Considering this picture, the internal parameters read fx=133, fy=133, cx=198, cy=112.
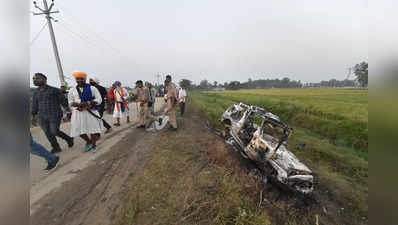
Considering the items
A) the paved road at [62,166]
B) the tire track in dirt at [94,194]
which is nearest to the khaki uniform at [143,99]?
the paved road at [62,166]

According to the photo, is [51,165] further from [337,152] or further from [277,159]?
[337,152]

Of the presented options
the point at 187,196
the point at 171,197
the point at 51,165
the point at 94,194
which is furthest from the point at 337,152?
the point at 51,165

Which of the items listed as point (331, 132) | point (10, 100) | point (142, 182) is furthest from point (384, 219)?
point (331, 132)

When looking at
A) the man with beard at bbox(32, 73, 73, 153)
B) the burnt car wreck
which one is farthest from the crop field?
Result: the man with beard at bbox(32, 73, 73, 153)

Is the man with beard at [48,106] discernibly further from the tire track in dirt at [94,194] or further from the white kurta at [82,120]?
the tire track in dirt at [94,194]

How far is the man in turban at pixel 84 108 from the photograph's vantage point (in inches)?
115

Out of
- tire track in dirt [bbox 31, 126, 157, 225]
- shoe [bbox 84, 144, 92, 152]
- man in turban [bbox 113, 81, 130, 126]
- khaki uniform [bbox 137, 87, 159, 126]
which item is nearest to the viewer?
tire track in dirt [bbox 31, 126, 157, 225]

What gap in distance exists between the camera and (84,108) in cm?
298

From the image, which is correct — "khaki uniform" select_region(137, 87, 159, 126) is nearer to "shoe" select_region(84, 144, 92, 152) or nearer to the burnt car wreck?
"shoe" select_region(84, 144, 92, 152)

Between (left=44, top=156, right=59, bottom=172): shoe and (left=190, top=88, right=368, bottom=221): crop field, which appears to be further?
(left=190, top=88, right=368, bottom=221): crop field

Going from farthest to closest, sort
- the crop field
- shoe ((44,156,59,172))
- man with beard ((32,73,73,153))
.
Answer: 1. man with beard ((32,73,73,153))
2. the crop field
3. shoe ((44,156,59,172))

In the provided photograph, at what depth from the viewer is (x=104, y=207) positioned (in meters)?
1.78

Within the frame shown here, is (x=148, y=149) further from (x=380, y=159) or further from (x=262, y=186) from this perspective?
(x=380, y=159)

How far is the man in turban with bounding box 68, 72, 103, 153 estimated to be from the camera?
2910 mm
